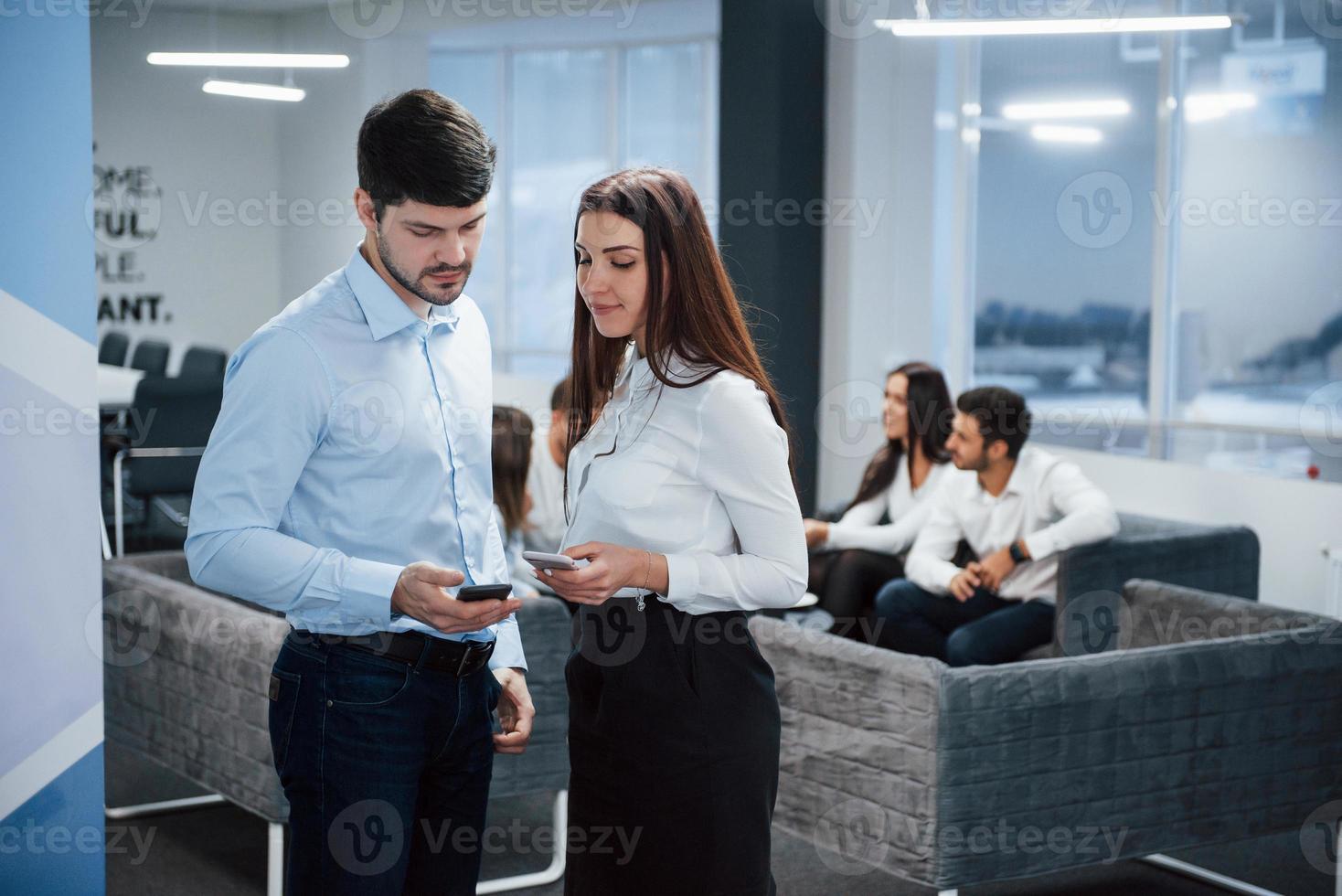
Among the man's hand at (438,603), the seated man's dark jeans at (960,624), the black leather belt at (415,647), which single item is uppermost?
the man's hand at (438,603)

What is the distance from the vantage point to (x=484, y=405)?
1.97 m

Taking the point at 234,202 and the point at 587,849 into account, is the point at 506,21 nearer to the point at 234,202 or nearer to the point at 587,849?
the point at 234,202

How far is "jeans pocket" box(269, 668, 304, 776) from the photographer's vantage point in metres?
1.78

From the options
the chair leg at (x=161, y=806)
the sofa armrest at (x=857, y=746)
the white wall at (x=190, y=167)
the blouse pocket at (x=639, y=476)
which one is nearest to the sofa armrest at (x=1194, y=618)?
the sofa armrest at (x=857, y=746)

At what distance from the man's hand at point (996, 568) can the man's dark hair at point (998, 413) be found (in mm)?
348

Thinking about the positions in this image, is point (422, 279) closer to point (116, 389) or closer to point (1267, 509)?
point (1267, 509)

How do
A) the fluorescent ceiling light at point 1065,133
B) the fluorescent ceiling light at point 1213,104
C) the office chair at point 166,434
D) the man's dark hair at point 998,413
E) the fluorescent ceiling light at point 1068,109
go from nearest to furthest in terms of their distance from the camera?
1. the man's dark hair at point 998,413
2. the fluorescent ceiling light at point 1213,104
3. the fluorescent ceiling light at point 1068,109
4. the fluorescent ceiling light at point 1065,133
5. the office chair at point 166,434

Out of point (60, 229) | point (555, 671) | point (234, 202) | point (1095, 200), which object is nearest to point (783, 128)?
point (1095, 200)

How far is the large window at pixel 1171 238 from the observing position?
529 centimetres

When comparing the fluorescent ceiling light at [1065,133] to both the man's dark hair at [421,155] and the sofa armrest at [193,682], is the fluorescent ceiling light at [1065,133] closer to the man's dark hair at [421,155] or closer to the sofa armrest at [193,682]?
the sofa armrest at [193,682]

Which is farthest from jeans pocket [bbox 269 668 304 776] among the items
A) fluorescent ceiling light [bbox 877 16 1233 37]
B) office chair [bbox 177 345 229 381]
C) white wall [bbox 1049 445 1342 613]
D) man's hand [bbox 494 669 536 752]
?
office chair [bbox 177 345 229 381]

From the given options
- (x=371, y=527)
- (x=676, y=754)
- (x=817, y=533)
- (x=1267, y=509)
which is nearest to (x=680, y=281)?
(x=371, y=527)

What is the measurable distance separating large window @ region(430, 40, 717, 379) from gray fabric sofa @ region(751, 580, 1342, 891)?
22.8 ft

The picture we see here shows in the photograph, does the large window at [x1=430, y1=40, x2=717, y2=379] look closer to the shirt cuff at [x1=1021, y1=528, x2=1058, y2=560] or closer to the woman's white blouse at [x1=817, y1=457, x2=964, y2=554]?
the woman's white blouse at [x1=817, y1=457, x2=964, y2=554]
